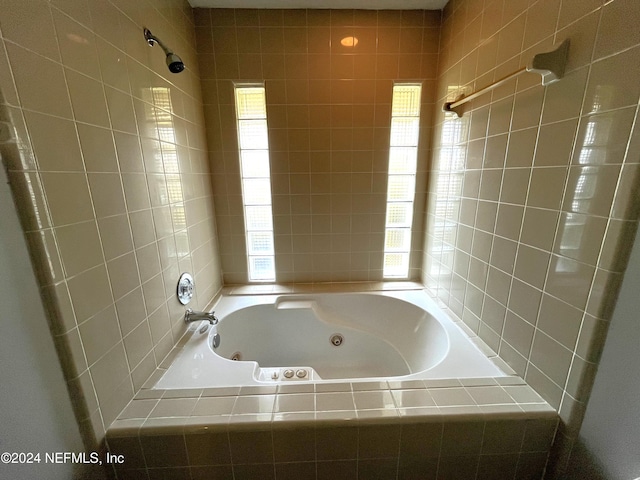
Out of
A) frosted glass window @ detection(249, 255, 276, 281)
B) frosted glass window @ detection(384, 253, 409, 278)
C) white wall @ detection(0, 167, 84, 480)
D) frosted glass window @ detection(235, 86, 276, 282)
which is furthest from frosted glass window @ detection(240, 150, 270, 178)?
white wall @ detection(0, 167, 84, 480)

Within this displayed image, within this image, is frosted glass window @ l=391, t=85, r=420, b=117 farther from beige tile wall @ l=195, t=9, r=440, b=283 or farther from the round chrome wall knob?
the round chrome wall knob

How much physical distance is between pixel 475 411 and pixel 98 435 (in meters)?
1.23

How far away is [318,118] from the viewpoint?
162 centimetres

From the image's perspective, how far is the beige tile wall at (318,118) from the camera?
1.51 metres

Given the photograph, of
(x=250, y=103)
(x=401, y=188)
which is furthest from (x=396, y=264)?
(x=250, y=103)

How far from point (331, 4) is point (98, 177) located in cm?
155

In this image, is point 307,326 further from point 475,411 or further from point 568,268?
point 568,268

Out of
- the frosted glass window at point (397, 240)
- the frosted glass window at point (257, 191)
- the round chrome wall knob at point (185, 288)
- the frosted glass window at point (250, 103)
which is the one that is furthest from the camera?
the frosted glass window at point (397, 240)

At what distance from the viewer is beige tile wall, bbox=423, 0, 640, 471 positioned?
0.65 meters

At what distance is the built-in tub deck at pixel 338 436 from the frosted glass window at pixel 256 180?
3.51ft

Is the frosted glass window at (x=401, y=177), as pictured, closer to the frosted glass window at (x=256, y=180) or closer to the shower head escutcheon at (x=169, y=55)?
the frosted glass window at (x=256, y=180)

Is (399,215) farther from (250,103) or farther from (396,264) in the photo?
(250,103)

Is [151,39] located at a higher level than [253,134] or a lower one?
higher

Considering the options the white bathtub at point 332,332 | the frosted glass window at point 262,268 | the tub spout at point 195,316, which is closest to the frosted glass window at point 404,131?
the white bathtub at point 332,332
